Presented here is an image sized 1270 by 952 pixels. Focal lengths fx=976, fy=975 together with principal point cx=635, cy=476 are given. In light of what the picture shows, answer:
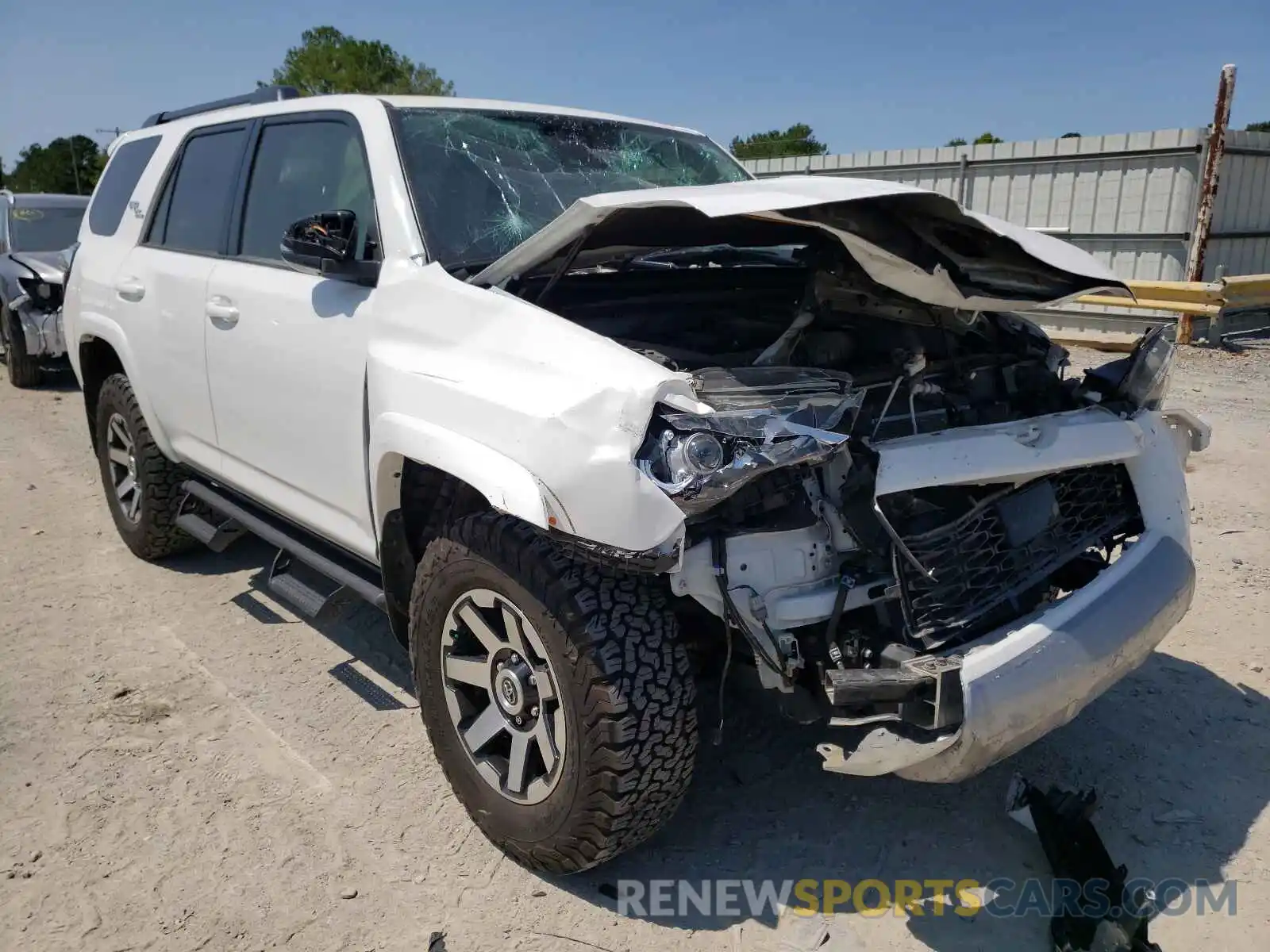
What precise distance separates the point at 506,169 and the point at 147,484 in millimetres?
2625

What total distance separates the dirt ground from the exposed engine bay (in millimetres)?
656

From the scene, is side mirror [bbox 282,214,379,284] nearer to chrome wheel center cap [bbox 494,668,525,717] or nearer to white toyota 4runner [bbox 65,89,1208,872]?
white toyota 4runner [bbox 65,89,1208,872]

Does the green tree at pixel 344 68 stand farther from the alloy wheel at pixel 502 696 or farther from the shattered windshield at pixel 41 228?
the alloy wheel at pixel 502 696

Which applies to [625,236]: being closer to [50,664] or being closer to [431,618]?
[431,618]

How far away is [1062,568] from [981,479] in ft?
2.42

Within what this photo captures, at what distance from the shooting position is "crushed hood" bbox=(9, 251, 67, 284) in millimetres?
10305

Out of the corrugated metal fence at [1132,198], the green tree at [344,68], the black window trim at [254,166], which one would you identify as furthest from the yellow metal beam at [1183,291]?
the green tree at [344,68]

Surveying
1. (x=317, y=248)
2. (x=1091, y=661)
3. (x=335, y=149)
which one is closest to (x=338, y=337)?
(x=317, y=248)

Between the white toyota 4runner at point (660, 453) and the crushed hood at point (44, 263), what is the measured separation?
8.01 m

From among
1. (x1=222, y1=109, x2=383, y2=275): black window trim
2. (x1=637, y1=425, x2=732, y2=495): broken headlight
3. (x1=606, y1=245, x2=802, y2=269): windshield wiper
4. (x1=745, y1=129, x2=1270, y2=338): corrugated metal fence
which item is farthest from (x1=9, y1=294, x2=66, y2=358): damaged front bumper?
(x1=745, y1=129, x2=1270, y2=338): corrugated metal fence

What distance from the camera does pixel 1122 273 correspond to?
40.6 feet

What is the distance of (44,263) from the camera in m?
10.5

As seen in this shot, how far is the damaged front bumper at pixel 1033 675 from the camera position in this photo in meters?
2.24

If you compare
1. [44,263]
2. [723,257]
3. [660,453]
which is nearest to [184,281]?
[723,257]
